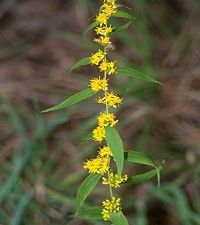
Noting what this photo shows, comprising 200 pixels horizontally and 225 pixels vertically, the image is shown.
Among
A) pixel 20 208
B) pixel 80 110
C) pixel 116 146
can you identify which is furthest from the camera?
pixel 80 110

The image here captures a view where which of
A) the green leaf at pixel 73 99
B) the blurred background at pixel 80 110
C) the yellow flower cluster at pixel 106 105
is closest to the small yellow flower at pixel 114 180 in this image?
the yellow flower cluster at pixel 106 105

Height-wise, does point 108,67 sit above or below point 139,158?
above

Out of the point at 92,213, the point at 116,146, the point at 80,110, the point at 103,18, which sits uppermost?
the point at 103,18

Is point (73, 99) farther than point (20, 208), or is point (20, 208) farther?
point (20, 208)

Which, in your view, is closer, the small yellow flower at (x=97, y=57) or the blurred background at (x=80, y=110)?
the small yellow flower at (x=97, y=57)

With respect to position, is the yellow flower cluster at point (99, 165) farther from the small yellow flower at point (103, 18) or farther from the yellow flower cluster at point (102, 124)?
the small yellow flower at point (103, 18)

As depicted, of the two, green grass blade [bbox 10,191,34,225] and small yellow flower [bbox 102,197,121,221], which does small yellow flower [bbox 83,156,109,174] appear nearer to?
small yellow flower [bbox 102,197,121,221]

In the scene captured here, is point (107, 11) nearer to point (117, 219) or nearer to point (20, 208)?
point (117, 219)

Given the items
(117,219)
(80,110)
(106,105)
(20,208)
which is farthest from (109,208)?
(80,110)

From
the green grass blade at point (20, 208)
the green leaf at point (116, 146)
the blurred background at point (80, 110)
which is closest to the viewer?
the green leaf at point (116, 146)
